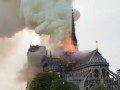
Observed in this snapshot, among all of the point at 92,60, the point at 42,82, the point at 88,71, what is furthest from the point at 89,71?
the point at 42,82

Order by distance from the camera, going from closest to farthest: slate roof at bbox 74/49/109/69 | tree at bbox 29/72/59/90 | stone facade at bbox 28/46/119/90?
tree at bbox 29/72/59/90
stone facade at bbox 28/46/119/90
slate roof at bbox 74/49/109/69

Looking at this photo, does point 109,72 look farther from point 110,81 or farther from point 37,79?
point 37,79

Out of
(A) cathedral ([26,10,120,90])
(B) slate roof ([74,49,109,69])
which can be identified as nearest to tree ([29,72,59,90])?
(A) cathedral ([26,10,120,90])

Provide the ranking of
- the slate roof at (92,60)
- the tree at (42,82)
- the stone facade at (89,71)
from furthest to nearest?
1. the slate roof at (92,60)
2. the stone facade at (89,71)
3. the tree at (42,82)

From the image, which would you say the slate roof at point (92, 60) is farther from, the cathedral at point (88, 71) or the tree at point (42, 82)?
the tree at point (42, 82)

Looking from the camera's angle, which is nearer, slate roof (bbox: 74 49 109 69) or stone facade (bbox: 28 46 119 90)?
stone facade (bbox: 28 46 119 90)

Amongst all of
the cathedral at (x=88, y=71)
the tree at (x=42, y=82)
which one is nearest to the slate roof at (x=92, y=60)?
the cathedral at (x=88, y=71)

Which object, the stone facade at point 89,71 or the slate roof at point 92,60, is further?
the slate roof at point 92,60

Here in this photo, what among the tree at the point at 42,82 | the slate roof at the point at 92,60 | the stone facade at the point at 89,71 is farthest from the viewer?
the slate roof at the point at 92,60

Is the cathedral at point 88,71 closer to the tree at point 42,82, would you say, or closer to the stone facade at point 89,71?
the stone facade at point 89,71

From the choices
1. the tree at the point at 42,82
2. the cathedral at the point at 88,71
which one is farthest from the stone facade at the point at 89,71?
the tree at the point at 42,82

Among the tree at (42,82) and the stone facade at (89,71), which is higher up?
the stone facade at (89,71)

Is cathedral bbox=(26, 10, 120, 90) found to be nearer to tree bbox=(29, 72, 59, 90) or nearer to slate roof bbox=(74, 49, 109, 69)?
slate roof bbox=(74, 49, 109, 69)

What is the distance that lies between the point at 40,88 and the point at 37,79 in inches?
172
